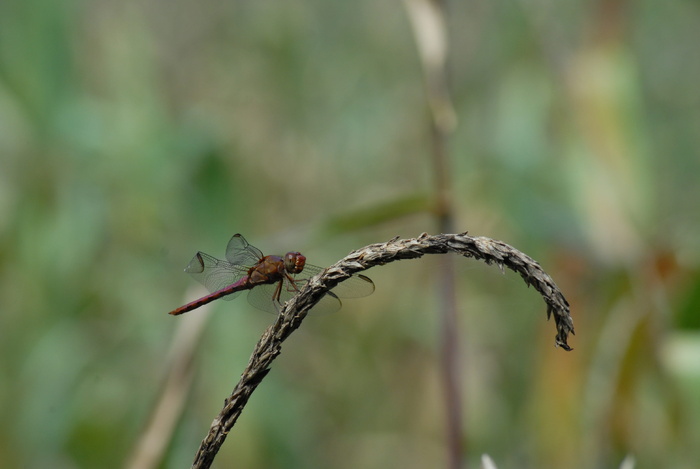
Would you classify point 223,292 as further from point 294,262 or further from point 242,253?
A: point 294,262

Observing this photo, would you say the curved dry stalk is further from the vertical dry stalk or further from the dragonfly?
the vertical dry stalk

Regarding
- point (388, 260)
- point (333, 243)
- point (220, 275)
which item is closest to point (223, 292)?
point (220, 275)

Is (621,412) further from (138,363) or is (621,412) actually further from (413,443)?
(138,363)

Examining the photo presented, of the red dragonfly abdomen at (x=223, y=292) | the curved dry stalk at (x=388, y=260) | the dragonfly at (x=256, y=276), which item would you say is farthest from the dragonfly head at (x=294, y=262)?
the curved dry stalk at (x=388, y=260)

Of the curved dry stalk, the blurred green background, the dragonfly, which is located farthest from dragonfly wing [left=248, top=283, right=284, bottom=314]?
the curved dry stalk

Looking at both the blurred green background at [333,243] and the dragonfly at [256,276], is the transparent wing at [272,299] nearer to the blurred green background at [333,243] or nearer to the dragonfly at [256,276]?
the dragonfly at [256,276]

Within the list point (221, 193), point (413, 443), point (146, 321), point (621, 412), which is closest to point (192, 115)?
point (221, 193)

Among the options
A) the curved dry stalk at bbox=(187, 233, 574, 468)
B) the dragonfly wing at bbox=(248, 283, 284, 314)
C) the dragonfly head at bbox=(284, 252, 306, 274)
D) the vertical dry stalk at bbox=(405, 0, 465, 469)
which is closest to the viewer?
the curved dry stalk at bbox=(187, 233, 574, 468)
